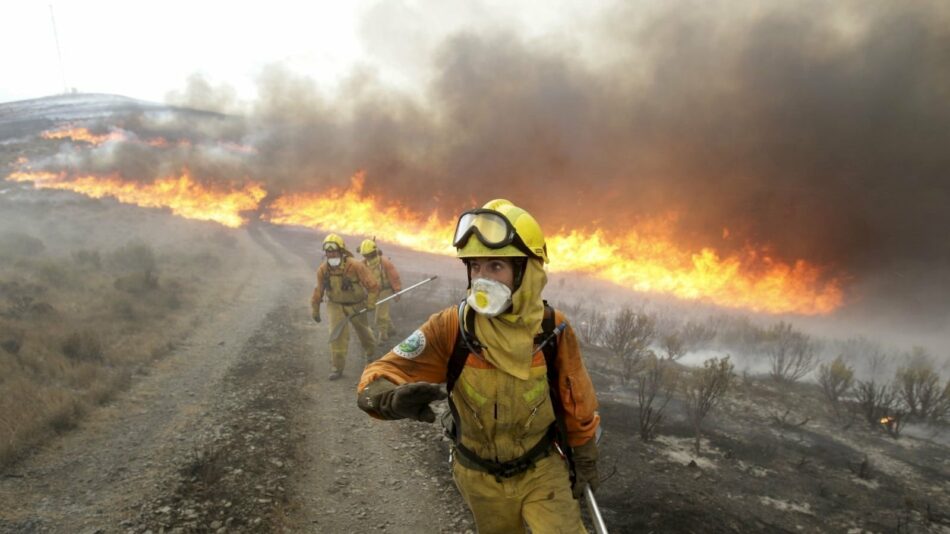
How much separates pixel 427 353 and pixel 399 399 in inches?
17.5

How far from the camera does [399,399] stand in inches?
86.2

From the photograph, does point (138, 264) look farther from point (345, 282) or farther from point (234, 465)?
point (234, 465)

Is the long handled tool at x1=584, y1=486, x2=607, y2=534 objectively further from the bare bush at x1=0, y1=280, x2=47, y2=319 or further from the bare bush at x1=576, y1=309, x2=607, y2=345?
the bare bush at x1=0, y1=280, x2=47, y2=319

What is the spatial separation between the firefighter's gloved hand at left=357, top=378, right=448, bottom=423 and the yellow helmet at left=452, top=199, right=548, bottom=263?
710mm

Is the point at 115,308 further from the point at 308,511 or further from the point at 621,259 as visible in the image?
the point at 621,259

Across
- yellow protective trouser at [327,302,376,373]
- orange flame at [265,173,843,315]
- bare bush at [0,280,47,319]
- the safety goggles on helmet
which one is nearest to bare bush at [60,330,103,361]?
bare bush at [0,280,47,319]

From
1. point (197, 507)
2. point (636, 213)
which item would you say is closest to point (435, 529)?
point (197, 507)

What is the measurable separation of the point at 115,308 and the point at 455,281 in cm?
1252

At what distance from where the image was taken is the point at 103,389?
23.2ft

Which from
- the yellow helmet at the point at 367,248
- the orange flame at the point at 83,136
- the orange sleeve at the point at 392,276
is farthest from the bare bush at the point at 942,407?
the orange flame at the point at 83,136

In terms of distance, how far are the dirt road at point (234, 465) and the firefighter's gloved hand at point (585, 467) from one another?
2410 millimetres

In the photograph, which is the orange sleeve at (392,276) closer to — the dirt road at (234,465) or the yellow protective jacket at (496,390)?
the dirt road at (234,465)

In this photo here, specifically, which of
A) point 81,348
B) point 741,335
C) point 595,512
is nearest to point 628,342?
point 741,335

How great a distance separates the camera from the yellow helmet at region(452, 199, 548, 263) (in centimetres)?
237
